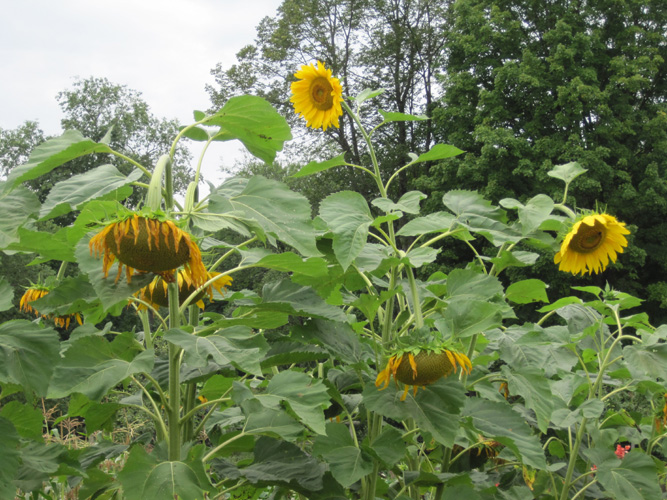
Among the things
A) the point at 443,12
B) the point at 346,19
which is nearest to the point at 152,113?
the point at 346,19

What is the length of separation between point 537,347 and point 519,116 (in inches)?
619

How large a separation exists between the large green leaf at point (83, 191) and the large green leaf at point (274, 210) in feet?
0.57

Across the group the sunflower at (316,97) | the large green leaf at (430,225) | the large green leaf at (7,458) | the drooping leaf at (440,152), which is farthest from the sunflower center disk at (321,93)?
the large green leaf at (7,458)

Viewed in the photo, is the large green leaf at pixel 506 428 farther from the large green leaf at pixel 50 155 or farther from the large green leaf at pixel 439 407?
the large green leaf at pixel 50 155

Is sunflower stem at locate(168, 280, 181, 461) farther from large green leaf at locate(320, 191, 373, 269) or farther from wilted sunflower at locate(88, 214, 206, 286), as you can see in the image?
large green leaf at locate(320, 191, 373, 269)

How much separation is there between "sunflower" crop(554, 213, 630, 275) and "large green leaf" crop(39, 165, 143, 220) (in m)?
1.08

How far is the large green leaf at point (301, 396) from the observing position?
1.17 meters

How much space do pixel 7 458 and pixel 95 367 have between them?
0.20m

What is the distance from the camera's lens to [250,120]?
125cm

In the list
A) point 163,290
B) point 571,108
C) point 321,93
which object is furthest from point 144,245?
point 571,108

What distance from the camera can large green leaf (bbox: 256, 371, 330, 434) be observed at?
117 centimetres

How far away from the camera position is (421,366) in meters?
1.22

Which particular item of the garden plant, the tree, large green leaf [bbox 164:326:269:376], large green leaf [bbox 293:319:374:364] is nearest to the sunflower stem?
the garden plant

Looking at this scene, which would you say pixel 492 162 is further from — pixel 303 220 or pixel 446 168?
pixel 303 220
